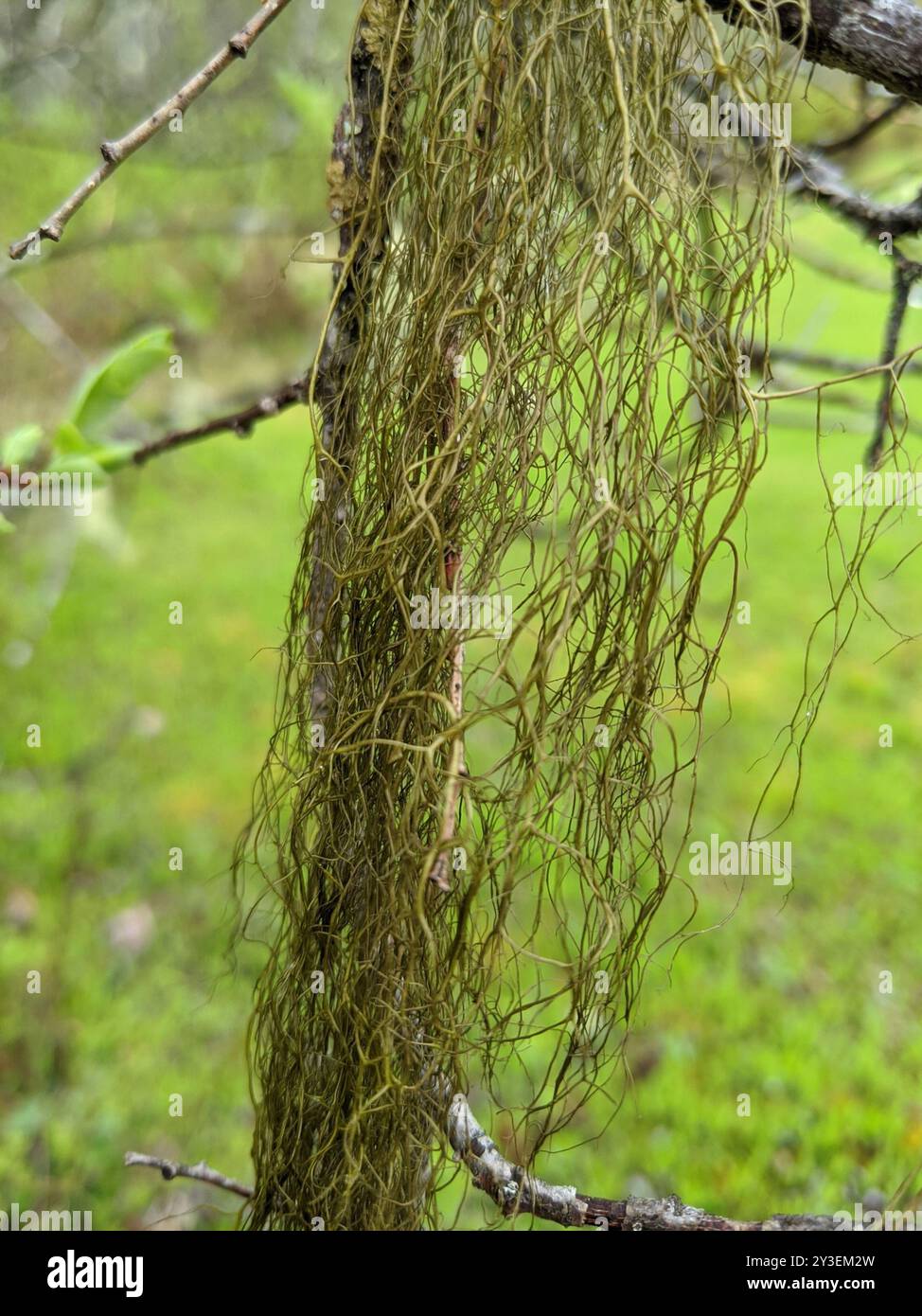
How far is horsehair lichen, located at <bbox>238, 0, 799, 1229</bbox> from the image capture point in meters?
0.61

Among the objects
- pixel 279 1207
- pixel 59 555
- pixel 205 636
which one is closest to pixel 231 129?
pixel 59 555

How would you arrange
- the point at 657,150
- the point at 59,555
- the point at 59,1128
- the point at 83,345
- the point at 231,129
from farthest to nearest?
the point at 83,345 → the point at 59,555 → the point at 231,129 → the point at 59,1128 → the point at 657,150

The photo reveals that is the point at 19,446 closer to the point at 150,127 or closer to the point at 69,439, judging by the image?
the point at 69,439

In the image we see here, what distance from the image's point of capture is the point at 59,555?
2791 millimetres

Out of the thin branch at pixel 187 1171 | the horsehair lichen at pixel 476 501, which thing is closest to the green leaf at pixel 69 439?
the horsehair lichen at pixel 476 501

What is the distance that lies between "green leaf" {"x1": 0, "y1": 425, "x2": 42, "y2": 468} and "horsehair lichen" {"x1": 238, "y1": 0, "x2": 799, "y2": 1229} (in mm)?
475

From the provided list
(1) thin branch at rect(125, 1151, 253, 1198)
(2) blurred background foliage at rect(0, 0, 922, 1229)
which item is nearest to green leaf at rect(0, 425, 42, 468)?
(2) blurred background foliage at rect(0, 0, 922, 1229)

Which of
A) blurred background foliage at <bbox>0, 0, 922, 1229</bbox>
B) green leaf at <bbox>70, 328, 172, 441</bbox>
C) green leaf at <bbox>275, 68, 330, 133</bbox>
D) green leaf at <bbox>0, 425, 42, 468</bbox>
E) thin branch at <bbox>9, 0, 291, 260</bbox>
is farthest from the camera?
blurred background foliage at <bbox>0, 0, 922, 1229</bbox>

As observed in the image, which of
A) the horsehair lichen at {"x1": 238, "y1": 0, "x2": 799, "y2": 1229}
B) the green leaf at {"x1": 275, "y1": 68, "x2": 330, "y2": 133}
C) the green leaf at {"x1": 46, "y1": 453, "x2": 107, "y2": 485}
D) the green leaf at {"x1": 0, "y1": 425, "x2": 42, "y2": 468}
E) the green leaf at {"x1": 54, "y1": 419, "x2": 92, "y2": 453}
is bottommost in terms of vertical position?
the horsehair lichen at {"x1": 238, "y1": 0, "x2": 799, "y2": 1229}

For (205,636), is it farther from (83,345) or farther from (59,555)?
(83,345)

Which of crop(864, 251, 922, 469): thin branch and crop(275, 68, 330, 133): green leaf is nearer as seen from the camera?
crop(864, 251, 922, 469): thin branch

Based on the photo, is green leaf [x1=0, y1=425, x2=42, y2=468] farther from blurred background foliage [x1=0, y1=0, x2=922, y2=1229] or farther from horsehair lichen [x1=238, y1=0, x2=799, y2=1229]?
horsehair lichen [x1=238, y1=0, x2=799, y2=1229]

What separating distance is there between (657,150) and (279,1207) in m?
0.75

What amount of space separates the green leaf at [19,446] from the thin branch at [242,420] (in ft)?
0.35
